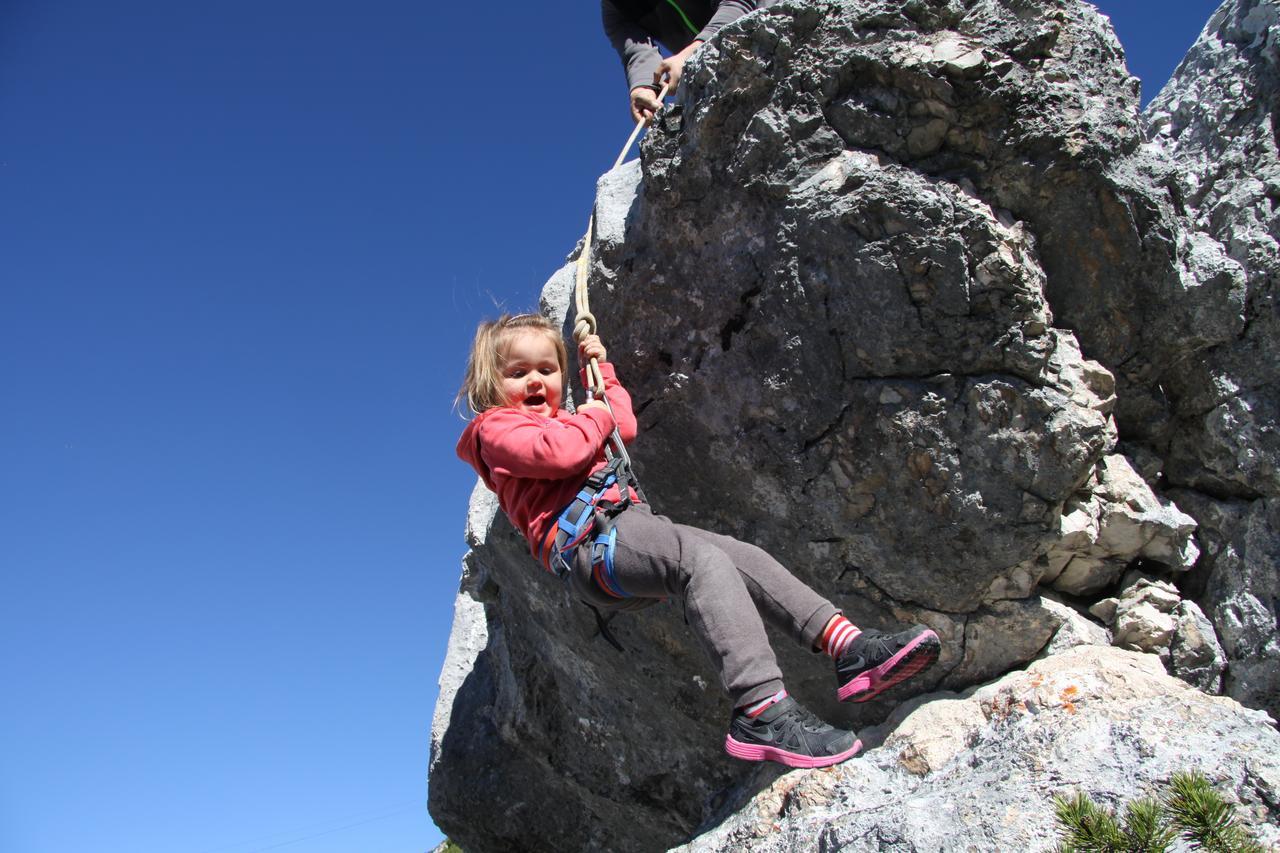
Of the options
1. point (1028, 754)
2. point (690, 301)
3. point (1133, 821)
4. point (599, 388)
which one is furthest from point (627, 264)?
point (1133, 821)

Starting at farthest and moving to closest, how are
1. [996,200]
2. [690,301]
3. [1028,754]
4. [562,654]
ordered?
[562,654] → [690,301] → [996,200] → [1028,754]

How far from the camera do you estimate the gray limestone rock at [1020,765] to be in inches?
116

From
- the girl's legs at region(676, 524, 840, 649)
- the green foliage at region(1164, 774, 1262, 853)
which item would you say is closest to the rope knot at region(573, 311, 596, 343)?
the girl's legs at region(676, 524, 840, 649)

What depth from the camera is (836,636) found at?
346 centimetres

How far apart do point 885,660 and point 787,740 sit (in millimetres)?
451

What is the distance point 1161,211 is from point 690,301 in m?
2.07

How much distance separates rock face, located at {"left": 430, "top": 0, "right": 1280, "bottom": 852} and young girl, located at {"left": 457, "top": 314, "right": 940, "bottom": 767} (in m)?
0.55

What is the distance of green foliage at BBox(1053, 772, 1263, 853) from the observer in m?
2.72

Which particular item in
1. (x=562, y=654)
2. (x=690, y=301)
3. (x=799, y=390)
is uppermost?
(x=690, y=301)

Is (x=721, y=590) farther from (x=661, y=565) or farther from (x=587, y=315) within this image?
(x=587, y=315)

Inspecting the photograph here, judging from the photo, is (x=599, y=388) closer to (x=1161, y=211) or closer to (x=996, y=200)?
(x=996, y=200)

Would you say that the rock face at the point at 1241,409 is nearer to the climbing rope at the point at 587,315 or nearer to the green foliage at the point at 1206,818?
the green foliage at the point at 1206,818

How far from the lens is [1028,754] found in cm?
324

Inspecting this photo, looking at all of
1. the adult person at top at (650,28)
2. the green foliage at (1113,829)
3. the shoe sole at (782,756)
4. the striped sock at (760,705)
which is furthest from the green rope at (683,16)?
the green foliage at (1113,829)
